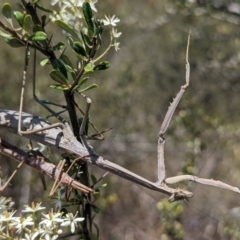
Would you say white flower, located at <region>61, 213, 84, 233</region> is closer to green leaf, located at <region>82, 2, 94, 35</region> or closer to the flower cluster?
the flower cluster

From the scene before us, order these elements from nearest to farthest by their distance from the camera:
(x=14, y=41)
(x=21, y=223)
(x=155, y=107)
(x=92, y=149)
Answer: (x=21, y=223)
(x=14, y=41)
(x=92, y=149)
(x=155, y=107)

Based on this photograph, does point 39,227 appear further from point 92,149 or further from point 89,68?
point 89,68

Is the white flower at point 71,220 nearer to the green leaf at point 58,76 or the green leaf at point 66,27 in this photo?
the green leaf at point 58,76

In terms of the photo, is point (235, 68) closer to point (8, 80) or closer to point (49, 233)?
point (49, 233)

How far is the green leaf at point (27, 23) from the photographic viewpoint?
111 cm

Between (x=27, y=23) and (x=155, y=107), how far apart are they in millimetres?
3076

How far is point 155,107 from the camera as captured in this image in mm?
4148

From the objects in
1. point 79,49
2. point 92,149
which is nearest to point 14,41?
point 79,49

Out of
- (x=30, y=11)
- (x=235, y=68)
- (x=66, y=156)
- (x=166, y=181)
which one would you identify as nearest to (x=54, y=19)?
(x=30, y=11)

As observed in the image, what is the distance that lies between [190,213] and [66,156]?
94.5 inches

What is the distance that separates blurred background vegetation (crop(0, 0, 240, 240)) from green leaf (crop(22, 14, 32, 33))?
1.42 meters

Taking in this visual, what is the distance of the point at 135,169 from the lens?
4.05 meters

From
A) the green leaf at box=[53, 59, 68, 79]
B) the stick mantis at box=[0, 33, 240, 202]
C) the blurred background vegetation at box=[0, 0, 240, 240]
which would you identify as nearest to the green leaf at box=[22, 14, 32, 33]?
the green leaf at box=[53, 59, 68, 79]

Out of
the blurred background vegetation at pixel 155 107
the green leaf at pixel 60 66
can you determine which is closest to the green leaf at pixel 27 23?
the green leaf at pixel 60 66
